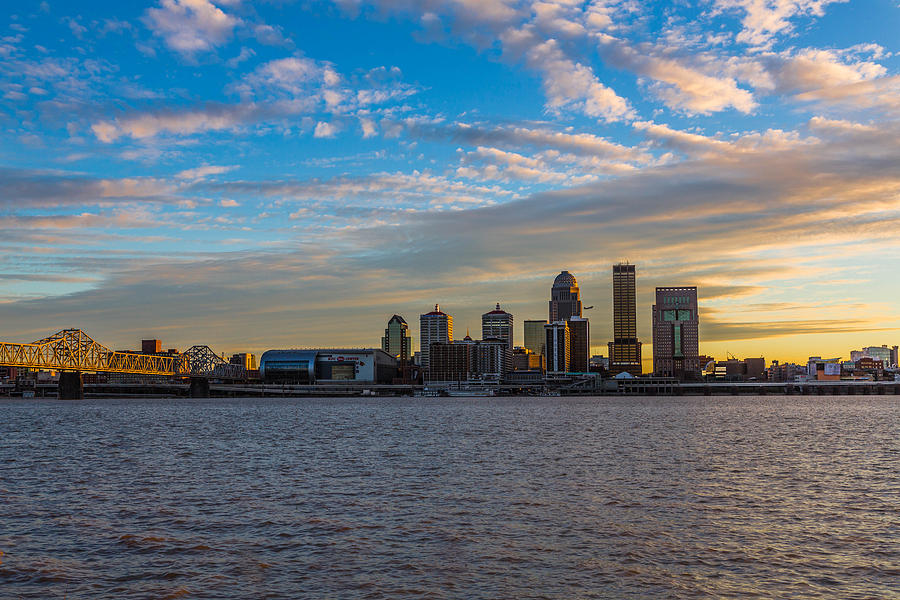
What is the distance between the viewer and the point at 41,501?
136 feet

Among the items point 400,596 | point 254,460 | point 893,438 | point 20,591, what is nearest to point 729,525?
point 400,596

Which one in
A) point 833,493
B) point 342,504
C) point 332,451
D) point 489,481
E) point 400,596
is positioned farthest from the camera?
point 332,451

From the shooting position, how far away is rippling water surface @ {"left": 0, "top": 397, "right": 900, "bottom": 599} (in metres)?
24.8

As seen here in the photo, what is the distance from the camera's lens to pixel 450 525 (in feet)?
112

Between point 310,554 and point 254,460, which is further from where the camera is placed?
point 254,460

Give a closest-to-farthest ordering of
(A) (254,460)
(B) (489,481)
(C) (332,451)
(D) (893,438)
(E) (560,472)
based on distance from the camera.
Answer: (B) (489,481)
(E) (560,472)
(A) (254,460)
(C) (332,451)
(D) (893,438)

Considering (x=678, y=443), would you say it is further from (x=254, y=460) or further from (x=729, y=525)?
(x=729, y=525)

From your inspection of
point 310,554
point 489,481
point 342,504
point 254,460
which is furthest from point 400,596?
point 254,460

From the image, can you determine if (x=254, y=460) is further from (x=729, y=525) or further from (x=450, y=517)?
(x=729, y=525)

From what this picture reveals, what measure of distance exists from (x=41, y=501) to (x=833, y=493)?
142ft

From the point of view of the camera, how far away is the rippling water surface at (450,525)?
24.8 meters

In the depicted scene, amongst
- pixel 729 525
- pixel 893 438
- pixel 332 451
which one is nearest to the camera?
pixel 729 525

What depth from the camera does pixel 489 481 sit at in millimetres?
Answer: 48531

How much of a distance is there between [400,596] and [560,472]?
3114cm
